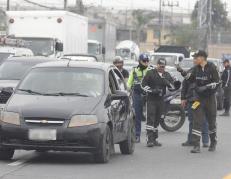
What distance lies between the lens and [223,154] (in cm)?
1429

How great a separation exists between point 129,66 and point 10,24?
9747 mm

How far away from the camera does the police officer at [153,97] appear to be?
597 inches

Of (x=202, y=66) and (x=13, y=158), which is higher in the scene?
(x=202, y=66)

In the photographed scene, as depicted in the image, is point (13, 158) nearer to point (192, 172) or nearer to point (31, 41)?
point (192, 172)

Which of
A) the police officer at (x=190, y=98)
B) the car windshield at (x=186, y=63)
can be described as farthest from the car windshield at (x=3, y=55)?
the car windshield at (x=186, y=63)

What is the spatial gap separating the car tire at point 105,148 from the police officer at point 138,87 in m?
3.60

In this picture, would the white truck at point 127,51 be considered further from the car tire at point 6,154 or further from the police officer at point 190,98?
the car tire at point 6,154

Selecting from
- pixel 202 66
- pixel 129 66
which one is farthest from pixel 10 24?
pixel 202 66

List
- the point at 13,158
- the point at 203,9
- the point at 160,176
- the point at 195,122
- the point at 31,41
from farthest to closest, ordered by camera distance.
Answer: the point at 203,9, the point at 31,41, the point at 195,122, the point at 13,158, the point at 160,176

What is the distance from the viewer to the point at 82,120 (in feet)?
38.0

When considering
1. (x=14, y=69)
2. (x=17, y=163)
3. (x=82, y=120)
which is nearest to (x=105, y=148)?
(x=82, y=120)

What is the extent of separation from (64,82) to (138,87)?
11.4 feet

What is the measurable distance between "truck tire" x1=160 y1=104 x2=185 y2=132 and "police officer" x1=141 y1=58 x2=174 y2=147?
381cm

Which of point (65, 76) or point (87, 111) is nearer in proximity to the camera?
point (87, 111)
